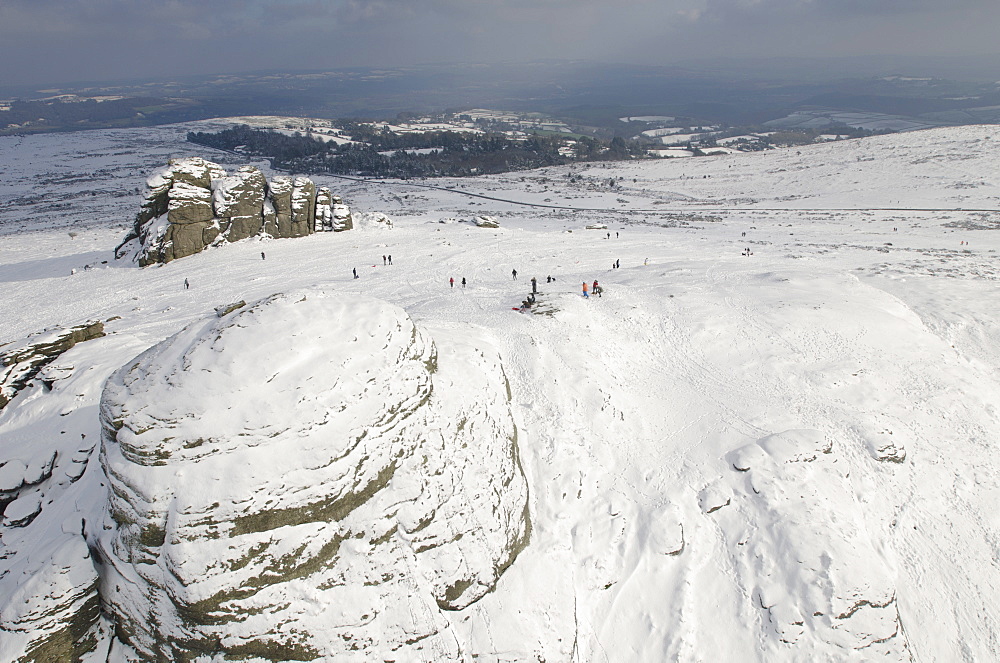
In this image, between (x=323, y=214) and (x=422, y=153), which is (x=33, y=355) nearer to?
(x=323, y=214)

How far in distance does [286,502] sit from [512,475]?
6.44 metres

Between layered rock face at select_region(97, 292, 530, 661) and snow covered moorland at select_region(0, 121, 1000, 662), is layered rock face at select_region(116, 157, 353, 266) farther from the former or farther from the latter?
layered rock face at select_region(97, 292, 530, 661)

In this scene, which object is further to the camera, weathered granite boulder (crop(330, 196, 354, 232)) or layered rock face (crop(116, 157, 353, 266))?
weathered granite boulder (crop(330, 196, 354, 232))

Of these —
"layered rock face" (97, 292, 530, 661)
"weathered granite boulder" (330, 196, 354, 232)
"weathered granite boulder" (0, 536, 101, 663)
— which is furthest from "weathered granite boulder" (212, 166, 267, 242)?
"weathered granite boulder" (0, 536, 101, 663)

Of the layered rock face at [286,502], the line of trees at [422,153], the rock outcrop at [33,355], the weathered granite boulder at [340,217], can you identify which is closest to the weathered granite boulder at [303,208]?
the weathered granite boulder at [340,217]

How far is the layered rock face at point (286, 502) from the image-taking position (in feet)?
32.9

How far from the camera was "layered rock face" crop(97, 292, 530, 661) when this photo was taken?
10.0 meters

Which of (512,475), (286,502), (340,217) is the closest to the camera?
(286,502)

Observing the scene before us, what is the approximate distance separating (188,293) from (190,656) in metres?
32.9

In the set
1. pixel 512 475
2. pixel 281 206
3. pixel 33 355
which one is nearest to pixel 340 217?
pixel 281 206

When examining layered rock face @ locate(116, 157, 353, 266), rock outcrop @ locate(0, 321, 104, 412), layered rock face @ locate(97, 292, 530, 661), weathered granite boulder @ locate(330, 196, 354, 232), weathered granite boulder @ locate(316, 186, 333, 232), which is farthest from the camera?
weathered granite boulder @ locate(330, 196, 354, 232)

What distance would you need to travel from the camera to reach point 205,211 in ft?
156

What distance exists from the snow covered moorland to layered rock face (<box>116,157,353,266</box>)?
1365 centimetres

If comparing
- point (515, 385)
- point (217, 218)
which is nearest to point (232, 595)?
point (515, 385)
